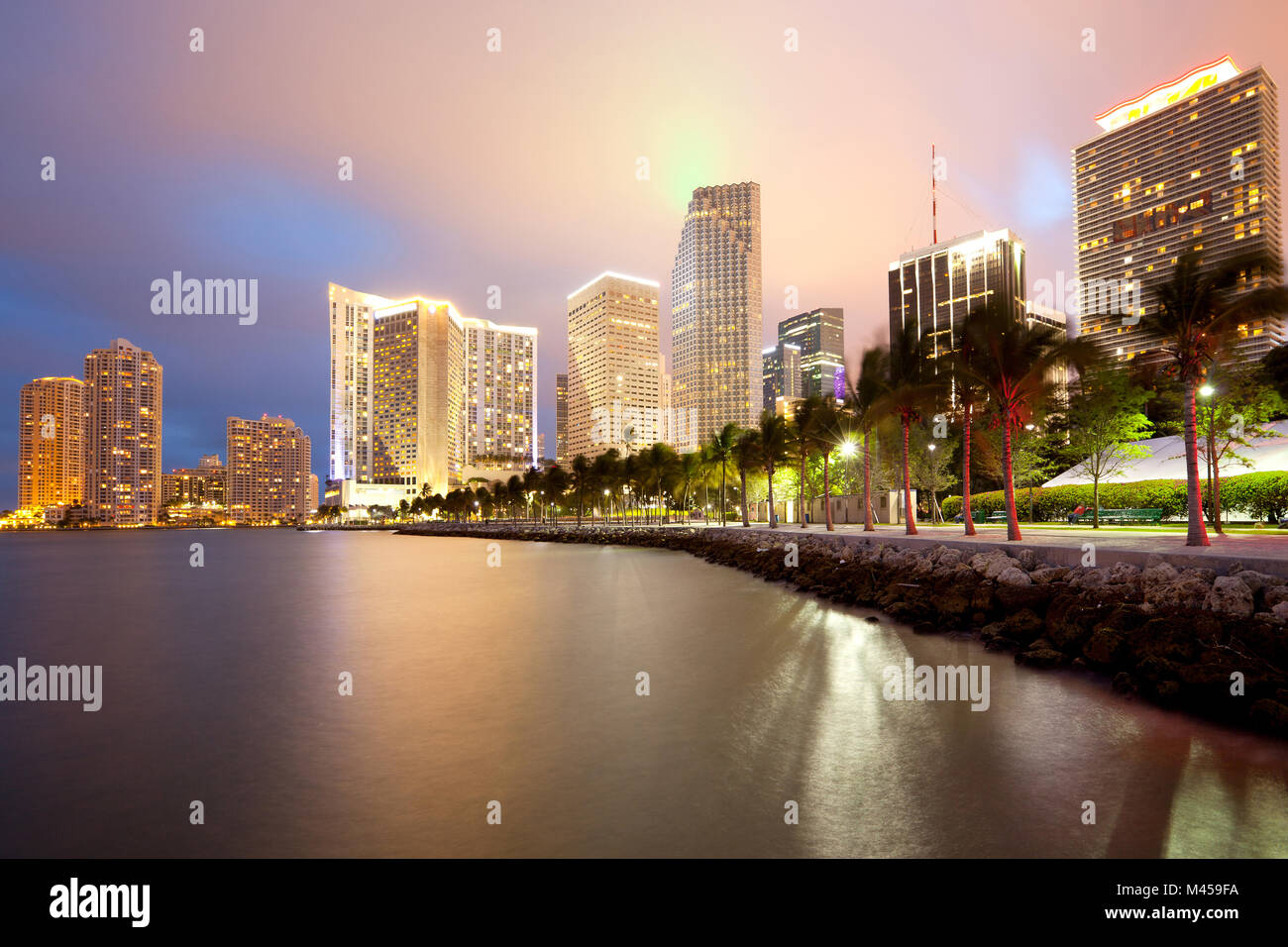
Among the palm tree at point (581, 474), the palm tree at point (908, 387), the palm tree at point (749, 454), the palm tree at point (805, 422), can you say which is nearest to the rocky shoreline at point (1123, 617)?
the palm tree at point (908, 387)

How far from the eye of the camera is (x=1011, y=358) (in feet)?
94.2

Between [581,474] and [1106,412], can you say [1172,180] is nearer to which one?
[581,474]

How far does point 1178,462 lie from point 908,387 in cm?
2722

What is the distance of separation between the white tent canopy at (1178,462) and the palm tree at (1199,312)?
64.2 feet

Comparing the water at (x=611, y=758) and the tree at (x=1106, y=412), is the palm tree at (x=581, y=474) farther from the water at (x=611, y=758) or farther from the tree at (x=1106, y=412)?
the water at (x=611, y=758)

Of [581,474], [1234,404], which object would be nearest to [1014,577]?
[1234,404]

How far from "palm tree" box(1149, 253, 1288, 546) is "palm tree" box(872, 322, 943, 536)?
43.5 feet

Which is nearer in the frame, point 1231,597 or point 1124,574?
point 1231,597

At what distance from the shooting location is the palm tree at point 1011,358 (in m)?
27.5

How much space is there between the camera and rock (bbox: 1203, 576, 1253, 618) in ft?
39.7

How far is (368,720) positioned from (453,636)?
7907 millimetres
